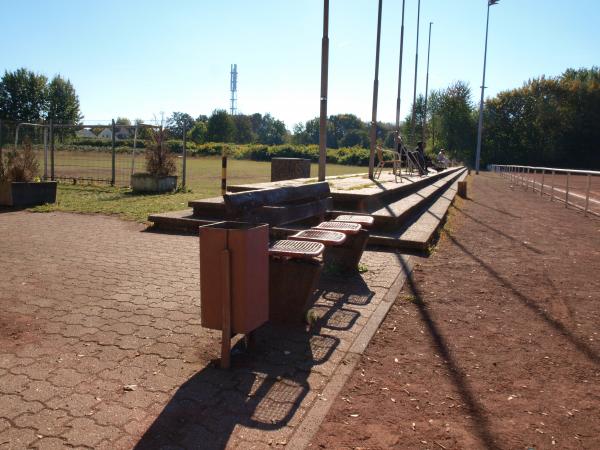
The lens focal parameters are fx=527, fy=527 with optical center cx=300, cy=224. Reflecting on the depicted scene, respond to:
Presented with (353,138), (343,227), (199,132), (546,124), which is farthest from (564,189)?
(353,138)

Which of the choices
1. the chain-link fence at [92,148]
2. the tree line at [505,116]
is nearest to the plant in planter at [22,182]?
the chain-link fence at [92,148]

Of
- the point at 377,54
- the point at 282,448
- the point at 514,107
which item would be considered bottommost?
the point at 282,448

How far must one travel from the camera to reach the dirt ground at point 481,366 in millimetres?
2699

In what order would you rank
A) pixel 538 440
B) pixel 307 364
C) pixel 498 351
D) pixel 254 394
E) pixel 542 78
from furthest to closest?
1. pixel 542 78
2. pixel 498 351
3. pixel 307 364
4. pixel 254 394
5. pixel 538 440

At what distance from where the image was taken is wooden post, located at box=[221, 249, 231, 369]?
130 inches

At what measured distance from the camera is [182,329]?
4.05 meters

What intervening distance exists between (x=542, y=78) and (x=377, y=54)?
202 ft

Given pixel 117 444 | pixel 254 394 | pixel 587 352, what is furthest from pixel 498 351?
pixel 117 444

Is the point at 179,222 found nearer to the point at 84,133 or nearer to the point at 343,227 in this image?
the point at 343,227

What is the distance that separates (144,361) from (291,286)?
49.7 inches

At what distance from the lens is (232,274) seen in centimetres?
333

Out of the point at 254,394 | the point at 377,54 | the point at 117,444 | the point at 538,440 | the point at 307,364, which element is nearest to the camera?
the point at 117,444

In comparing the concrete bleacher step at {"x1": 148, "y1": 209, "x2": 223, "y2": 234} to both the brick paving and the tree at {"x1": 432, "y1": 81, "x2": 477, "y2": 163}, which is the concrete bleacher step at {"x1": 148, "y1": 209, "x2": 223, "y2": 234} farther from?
the tree at {"x1": 432, "y1": 81, "x2": 477, "y2": 163}

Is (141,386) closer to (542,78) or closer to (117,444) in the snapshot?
(117,444)
